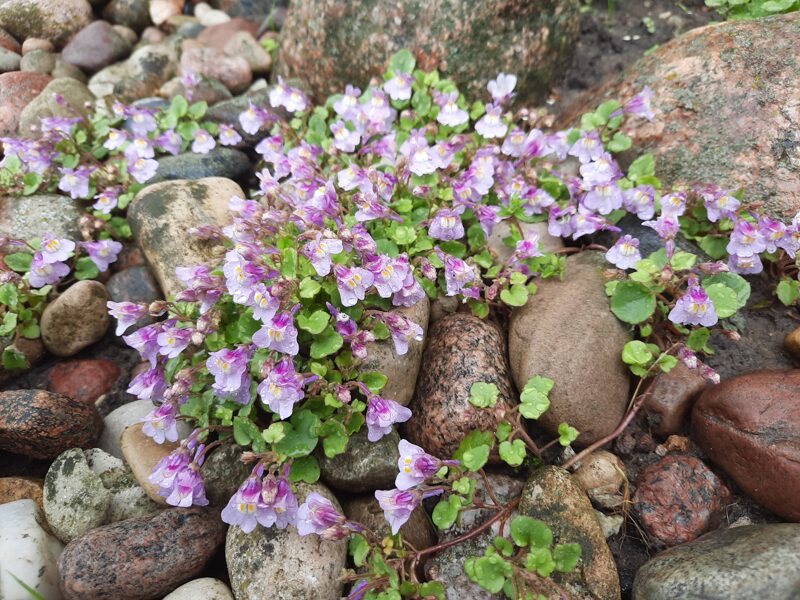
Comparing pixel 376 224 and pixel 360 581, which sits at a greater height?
pixel 376 224

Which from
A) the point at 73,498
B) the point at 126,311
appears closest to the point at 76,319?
the point at 126,311

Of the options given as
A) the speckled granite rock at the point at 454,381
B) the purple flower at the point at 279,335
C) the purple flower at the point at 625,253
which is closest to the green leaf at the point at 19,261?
the purple flower at the point at 279,335

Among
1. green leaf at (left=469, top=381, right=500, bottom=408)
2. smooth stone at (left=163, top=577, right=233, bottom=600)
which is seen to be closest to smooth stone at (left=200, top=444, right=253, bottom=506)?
smooth stone at (left=163, top=577, right=233, bottom=600)

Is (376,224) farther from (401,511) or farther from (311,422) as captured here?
(401,511)

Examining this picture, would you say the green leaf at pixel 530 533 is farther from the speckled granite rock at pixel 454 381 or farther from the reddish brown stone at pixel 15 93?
the reddish brown stone at pixel 15 93

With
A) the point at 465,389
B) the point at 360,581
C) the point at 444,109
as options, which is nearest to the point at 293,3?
the point at 444,109
